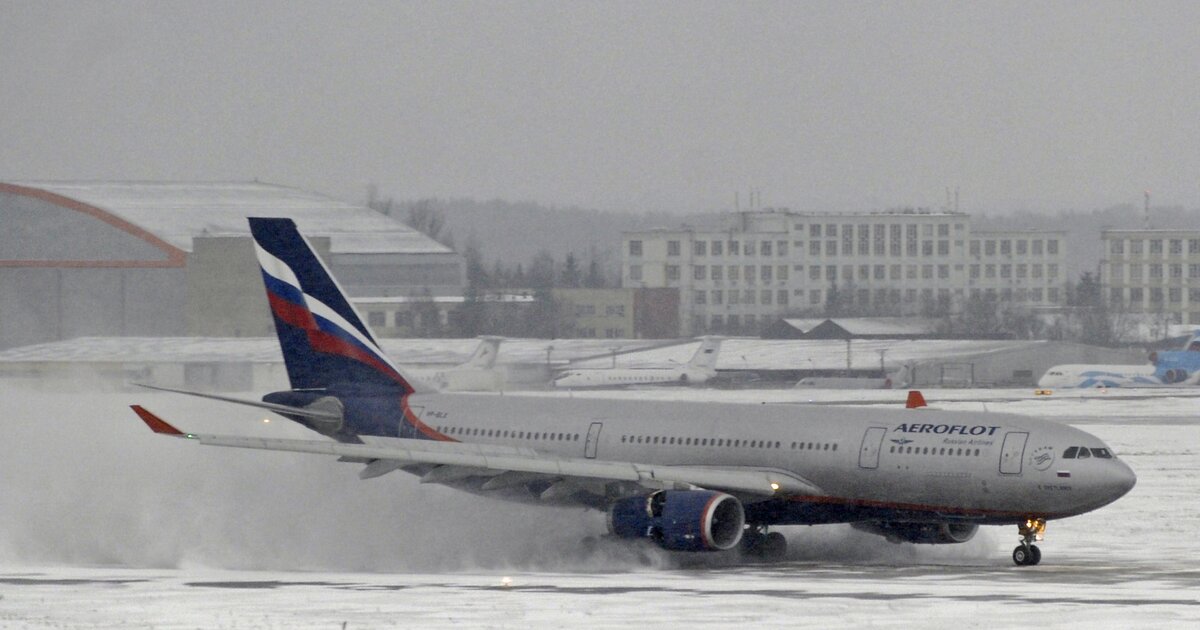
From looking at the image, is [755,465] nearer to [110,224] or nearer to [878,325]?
[110,224]

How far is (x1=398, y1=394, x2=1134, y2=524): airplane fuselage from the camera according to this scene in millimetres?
33844

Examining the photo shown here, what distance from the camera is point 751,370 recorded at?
131 metres

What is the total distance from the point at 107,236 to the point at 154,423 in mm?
105686

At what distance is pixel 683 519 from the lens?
34188 millimetres

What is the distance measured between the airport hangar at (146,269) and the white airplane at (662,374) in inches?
925

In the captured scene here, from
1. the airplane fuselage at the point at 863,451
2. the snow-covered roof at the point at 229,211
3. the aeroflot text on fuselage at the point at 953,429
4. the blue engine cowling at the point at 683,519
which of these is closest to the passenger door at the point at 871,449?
the airplane fuselage at the point at 863,451

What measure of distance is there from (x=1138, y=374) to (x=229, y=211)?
8172 centimetres

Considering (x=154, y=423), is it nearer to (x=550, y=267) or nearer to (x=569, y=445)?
(x=569, y=445)

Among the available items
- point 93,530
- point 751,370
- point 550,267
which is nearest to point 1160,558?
point 93,530

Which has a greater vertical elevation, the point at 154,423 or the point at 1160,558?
the point at 154,423

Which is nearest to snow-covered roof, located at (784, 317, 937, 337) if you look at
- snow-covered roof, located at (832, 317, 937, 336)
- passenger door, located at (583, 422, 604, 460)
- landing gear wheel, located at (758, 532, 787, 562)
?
snow-covered roof, located at (832, 317, 937, 336)

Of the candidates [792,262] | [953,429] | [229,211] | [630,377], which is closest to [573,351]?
[630,377]

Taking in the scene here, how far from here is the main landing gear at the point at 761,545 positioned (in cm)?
3722

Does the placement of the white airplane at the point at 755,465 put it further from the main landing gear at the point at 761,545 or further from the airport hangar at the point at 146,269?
the airport hangar at the point at 146,269
